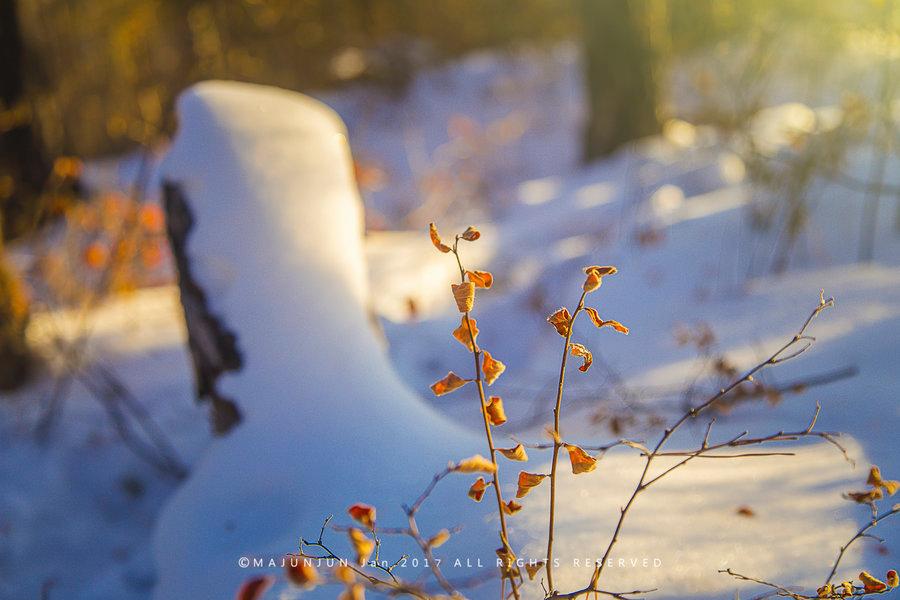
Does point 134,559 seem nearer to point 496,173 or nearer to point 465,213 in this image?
point 465,213

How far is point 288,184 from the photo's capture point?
59.9 inches

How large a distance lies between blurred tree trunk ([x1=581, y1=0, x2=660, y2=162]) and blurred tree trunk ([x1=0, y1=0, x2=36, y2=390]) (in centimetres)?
372

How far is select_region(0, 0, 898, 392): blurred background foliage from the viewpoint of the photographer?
2.46m

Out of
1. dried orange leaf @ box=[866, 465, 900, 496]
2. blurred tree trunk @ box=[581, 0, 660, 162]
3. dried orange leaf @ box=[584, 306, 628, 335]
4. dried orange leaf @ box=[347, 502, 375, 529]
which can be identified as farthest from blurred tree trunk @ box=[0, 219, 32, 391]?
blurred tree trunk @ box=[581, 0, 660, 162]

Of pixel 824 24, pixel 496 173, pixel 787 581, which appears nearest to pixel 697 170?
pixel 824 24

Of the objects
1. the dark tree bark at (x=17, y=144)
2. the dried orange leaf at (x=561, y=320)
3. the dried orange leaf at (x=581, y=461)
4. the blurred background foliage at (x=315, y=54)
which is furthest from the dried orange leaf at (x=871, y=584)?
the dark tree bark at (x=17, y=144)

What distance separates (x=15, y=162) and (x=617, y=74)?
13.0ft

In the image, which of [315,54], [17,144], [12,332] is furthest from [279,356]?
[315,54]

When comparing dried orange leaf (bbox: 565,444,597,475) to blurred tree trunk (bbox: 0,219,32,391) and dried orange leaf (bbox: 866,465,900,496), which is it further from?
blurred tree trunk (bbox: 0,219,32,391)

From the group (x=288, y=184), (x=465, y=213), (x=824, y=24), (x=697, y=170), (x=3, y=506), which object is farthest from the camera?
(x=465, y=213)

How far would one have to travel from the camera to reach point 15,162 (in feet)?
10.5

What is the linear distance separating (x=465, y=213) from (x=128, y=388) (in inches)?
130

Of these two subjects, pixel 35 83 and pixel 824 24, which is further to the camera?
pixel 35 83

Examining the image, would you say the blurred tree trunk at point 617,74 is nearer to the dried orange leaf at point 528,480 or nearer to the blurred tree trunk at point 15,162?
the blurred tree trunk at point 15,162
